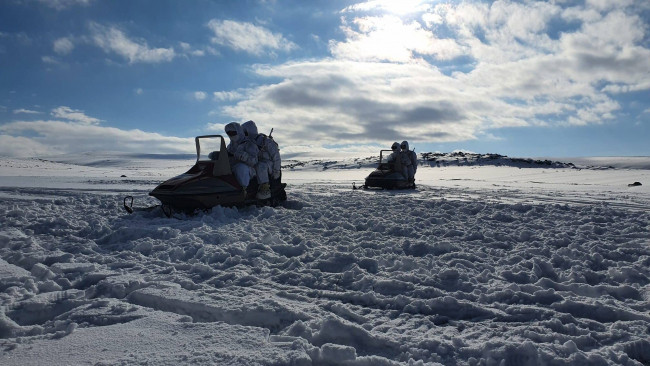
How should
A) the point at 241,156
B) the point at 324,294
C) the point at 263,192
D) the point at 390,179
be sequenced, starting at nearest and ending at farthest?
the point at 324,294 → the point at 241,156 → the point at 263,192 → the point at 390,179

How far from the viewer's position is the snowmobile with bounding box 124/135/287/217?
372 inches

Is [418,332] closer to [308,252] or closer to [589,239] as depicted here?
[308,252]

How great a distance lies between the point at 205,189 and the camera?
982 cm

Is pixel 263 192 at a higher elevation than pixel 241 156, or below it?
below

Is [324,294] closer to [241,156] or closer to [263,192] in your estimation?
[241,156]

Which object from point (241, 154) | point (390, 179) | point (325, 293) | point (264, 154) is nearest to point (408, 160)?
point (390, 179)

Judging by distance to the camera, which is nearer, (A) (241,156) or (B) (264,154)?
(A) (241,156)

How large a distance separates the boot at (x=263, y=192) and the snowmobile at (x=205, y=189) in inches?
4.7

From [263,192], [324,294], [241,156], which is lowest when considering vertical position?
[324,294]

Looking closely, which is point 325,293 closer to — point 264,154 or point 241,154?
point 241,154

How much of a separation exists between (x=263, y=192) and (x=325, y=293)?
24.3ft

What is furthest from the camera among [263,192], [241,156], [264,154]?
[264,154]

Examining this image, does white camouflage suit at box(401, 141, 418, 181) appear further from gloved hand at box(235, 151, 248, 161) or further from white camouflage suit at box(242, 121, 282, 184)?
gloved hand at box(235, 151, 248, 161)

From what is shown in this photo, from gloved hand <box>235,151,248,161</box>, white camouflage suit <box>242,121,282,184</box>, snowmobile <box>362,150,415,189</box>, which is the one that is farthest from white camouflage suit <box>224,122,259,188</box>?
snowmobile <box>362,150,415,189</box>
